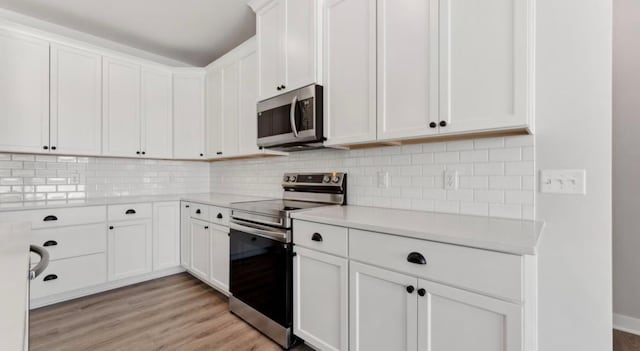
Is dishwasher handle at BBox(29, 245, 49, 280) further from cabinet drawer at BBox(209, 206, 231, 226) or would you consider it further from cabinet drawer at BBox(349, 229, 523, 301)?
cabinet drawer at BBox(209, 206, 231, 226)

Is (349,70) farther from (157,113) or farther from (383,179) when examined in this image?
(157,113)

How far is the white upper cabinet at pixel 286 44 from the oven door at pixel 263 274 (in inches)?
46.3

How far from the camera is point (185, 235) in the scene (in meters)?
3.28

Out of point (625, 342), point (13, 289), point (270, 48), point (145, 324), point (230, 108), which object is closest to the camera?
point (13, 289)

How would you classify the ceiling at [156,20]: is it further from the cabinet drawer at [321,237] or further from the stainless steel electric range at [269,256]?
the cabinet drawer at [321,237]

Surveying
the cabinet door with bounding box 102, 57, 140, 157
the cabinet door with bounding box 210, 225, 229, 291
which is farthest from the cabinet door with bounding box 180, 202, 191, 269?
the cabinet door with bounding box 102, 57, 140, 157

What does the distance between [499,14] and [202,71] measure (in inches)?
127

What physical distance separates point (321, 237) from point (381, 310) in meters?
0.50

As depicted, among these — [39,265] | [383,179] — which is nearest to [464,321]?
[383,179]

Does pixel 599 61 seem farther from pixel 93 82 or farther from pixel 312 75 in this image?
pixel 93 82

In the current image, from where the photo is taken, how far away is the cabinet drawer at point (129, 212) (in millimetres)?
2930

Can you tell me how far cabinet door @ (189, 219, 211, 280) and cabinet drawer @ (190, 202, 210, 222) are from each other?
6 cm

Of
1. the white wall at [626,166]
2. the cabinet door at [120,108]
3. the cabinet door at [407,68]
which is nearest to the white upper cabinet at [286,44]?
the cabinet door at [407,68]

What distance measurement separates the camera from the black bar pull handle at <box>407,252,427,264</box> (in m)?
1.30
